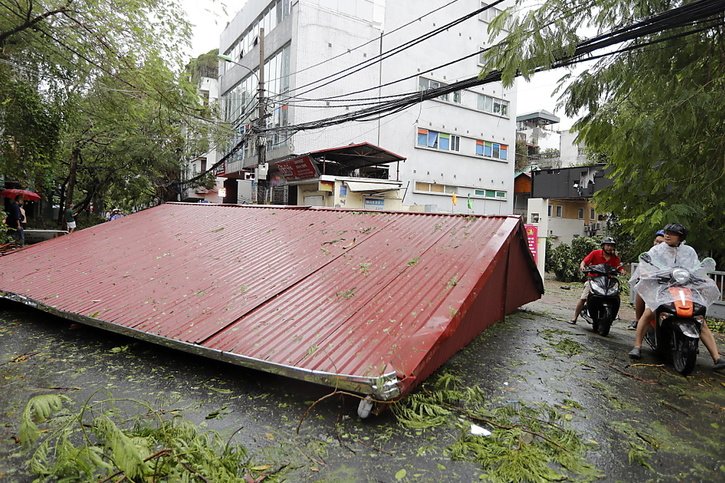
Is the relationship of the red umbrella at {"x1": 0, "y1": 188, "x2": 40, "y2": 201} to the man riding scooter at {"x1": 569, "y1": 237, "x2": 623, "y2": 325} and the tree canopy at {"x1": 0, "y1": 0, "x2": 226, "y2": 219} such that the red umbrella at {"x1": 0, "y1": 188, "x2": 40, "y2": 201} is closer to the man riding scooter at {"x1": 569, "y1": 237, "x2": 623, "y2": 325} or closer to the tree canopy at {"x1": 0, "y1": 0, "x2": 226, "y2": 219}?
the tree canopy at {"x1": 0, "y1": 0, "x2": 226, "y2": 219}

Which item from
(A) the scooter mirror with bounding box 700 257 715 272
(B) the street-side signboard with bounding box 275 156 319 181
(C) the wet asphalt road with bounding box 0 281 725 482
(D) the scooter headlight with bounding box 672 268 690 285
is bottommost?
(C) the wet asphalt road with bounding box 0 281 725 482

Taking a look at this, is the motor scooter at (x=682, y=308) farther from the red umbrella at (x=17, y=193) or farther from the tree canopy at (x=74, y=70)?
the red umbrella at (x=17, y=193)

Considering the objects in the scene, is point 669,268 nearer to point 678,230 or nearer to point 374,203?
point 678,230

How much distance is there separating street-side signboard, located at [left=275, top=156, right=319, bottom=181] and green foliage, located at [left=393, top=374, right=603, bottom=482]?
13.9 m

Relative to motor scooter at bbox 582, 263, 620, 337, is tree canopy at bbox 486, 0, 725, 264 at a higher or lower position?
higher

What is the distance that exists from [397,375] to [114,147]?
62.8 ft

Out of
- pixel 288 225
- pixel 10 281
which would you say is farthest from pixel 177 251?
pixel 10 281

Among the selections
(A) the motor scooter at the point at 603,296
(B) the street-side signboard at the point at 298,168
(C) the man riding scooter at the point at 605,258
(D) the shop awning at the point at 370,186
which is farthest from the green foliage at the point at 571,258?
(B) the street-side signboard at the point at 298,168

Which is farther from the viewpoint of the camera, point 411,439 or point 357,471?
point 411,439

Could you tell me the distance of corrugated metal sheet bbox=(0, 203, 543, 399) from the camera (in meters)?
3.17

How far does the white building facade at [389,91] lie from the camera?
2102 cm

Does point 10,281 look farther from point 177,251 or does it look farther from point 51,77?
point 51,77

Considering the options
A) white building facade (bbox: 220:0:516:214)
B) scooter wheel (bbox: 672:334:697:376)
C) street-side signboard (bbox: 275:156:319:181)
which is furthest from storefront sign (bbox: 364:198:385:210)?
scooter wheel (bbox: 672:334:697:376)

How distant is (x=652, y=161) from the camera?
6.32 m
